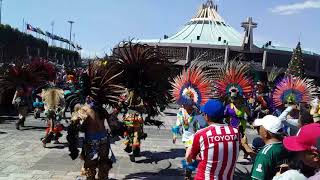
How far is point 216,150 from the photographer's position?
4.64m

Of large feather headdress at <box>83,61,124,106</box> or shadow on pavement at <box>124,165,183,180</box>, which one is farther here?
shadow on pavement at <box>124,165,183,180</box>

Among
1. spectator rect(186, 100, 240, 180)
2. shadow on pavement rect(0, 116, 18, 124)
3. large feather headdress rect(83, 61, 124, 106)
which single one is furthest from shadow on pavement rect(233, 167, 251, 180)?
shadow on pavement rect(0, 116, 18, 124)

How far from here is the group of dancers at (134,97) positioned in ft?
24.2

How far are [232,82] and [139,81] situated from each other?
218 centimetres

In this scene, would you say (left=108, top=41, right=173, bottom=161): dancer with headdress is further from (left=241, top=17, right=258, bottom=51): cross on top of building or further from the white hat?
(left=241, top=17, right=258, bottom=51): cross on top of building

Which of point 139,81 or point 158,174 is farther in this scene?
point 139,81

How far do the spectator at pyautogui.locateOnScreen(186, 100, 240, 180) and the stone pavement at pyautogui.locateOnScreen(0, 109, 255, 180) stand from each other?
3.27m

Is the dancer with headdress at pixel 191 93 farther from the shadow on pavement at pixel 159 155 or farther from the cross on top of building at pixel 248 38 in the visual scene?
the cross on top of building at pixel 248 38

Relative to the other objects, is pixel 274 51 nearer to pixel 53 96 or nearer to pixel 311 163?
pixel 53 96

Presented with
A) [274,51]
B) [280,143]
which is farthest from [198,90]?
[274,51]

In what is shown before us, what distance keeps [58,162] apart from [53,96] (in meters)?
3.15

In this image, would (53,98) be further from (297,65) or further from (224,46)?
(224,46)

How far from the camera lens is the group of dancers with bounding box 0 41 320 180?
7.38 meters

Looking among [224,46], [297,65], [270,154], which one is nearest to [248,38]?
[224,46]
